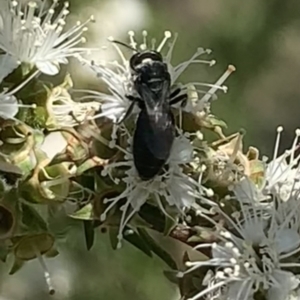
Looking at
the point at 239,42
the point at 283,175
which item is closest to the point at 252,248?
the point at 283,175

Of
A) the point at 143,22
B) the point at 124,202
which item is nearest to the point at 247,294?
the point at 124,202

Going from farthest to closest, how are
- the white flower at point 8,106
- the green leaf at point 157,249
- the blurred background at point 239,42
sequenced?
the blurred background at point 239,42, the green leaf at point 157,249, the white flower at point 8,106

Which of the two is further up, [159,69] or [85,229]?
[159,69]

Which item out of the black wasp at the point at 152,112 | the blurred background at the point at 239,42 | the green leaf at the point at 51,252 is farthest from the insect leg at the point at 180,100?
the blurred background at the point at 239,42

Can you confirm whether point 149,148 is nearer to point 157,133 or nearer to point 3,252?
point 157,133

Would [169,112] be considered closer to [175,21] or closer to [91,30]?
[91,30]

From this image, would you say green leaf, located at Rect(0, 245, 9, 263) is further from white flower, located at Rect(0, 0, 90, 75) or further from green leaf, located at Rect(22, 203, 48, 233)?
white flower, located at Rect(0, 0, 90, 75)

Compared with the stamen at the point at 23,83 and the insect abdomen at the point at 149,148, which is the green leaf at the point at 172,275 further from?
the stamen at the point at 23,83
